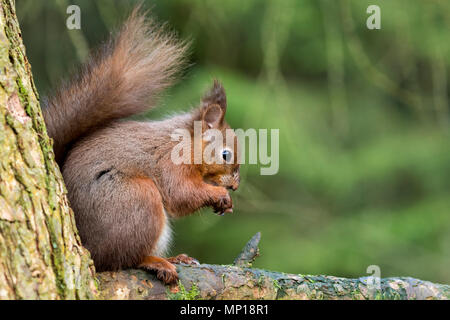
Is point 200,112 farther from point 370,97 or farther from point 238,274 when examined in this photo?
point 370,97

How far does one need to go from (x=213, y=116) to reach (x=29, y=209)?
1017 mm

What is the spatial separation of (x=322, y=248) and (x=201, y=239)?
862mm

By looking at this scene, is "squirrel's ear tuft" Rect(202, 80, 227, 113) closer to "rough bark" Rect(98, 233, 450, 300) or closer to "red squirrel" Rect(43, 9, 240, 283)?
"red squirrel" Rect(43, 9, 240, 283)

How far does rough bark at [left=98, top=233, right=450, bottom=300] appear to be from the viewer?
1652 mm

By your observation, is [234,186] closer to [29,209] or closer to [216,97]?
[216,97]

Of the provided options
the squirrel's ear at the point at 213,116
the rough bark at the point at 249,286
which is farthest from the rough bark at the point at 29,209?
the squirrel's ear at the point at 213,116

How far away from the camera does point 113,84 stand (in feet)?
6.22

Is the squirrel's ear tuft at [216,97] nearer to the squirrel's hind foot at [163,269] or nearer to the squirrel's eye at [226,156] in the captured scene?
the squirrel's eye at [226,156]

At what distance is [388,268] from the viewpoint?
388 cm

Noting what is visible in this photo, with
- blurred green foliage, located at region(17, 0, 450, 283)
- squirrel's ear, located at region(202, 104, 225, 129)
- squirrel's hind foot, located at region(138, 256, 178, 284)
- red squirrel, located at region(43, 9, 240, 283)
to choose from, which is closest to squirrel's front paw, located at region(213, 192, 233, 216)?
red squirrel, located at region(43, 9, 240, 283)

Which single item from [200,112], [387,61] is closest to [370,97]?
[387,61]

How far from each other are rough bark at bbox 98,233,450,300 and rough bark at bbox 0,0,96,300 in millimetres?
209

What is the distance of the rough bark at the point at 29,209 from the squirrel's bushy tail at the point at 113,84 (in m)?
0.38

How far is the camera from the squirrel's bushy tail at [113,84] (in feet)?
6.18
